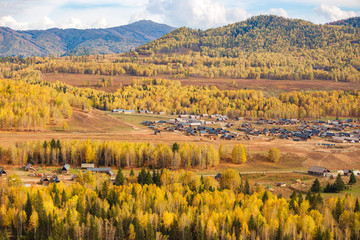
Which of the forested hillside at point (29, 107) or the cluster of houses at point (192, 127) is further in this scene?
the cluster of houses at point (192, 127)

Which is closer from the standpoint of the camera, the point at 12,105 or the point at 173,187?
the point at 173,187

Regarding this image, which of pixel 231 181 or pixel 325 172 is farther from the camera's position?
pixel 325 172

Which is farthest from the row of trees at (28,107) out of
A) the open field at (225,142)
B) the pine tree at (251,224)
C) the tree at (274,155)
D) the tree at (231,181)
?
the pine tree at (251,224)

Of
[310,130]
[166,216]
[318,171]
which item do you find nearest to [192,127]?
[310,130]

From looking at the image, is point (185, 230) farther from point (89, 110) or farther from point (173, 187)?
point (89, 110)

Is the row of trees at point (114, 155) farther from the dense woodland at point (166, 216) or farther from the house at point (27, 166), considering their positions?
the dense woodland at point (166, 216)

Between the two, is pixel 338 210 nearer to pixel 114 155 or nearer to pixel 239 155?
pixel 239 155

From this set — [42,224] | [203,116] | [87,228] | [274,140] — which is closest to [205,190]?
[87,228]
